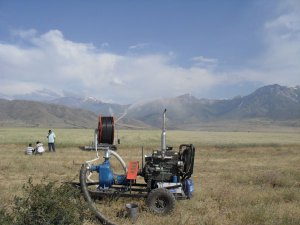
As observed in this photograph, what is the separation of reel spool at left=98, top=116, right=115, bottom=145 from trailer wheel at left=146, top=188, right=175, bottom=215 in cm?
178

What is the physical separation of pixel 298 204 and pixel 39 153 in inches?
781

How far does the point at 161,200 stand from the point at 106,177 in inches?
66.6

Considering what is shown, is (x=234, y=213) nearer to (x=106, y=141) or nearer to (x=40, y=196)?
(x=106, y=141)

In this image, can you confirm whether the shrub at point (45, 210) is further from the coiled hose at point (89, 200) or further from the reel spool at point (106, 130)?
the reel spool at point (106, 130)

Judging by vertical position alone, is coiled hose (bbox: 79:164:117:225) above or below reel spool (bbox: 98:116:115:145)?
below

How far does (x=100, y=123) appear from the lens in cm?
1031

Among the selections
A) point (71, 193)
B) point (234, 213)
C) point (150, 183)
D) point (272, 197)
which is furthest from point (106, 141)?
point (272, 197)

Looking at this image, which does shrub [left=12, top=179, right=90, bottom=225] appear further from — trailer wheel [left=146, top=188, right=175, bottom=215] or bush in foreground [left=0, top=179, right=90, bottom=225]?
trailer wheel [left=146, top=188, right=175, bottom=215]

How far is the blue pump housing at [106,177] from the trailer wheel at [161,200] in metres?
1.22

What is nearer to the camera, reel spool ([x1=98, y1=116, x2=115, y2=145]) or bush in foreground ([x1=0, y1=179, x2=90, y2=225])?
bush in foreground ([x1=0, y1=179, x2=90, y2=225])

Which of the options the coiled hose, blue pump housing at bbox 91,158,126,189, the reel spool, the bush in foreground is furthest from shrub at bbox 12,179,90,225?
blue pump housing at bbox 91,158,126,189

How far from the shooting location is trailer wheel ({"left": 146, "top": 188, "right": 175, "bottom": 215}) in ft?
31.9

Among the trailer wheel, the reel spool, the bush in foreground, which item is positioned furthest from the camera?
the reel spool

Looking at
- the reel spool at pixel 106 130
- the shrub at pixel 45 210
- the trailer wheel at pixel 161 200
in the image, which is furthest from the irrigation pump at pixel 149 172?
the shrub at pixel 45 210
